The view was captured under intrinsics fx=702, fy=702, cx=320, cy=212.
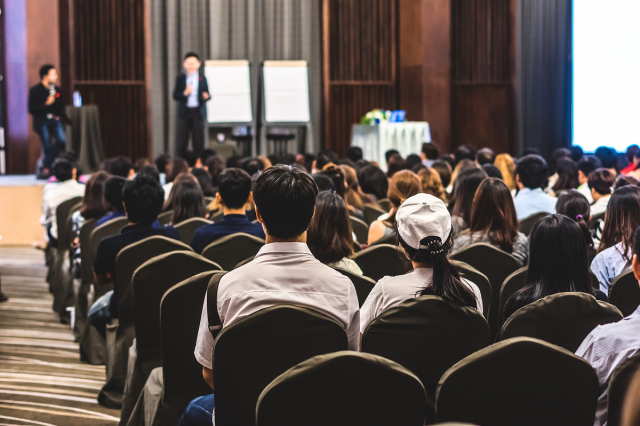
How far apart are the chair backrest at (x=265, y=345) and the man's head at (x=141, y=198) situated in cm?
170

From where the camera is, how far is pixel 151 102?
1112cm

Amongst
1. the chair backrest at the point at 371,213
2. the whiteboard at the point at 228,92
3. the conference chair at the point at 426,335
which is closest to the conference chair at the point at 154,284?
the conference chair at the point at 426,335

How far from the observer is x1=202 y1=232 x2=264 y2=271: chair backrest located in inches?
121

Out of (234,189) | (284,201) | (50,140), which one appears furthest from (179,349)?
(50,140)

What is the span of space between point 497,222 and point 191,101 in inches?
264

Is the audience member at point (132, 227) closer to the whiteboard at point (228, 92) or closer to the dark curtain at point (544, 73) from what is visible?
the whiteboard at point (228, 92)

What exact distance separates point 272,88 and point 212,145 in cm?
142

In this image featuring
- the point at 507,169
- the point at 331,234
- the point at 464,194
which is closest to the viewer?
the point at 331,234

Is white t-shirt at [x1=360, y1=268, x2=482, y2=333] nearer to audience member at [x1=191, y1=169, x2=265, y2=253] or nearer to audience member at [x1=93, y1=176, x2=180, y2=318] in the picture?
audience member at [x1=191, y1=169, x2=265, y2=253]

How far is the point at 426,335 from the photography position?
178cm

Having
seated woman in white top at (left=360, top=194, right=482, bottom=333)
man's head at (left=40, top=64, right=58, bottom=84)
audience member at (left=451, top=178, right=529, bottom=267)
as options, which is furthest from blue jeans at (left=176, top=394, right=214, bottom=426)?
man's head at (left=40, top=64, right=58, bottom=84)

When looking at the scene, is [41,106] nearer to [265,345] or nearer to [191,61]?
[191,61]

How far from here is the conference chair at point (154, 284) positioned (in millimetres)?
2559

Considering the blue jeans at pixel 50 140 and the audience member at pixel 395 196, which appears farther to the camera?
the blue jeans at pixel 50 140
